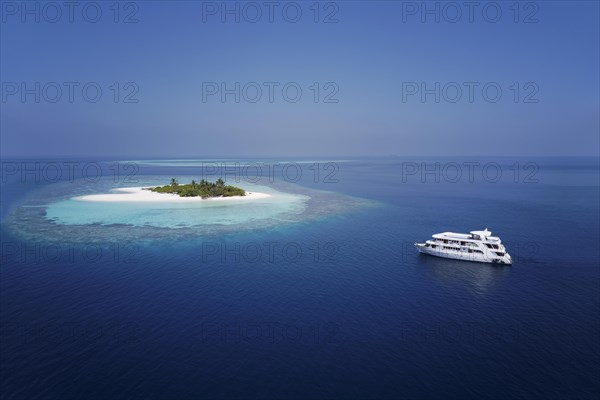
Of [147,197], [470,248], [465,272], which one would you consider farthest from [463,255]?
[147,197]

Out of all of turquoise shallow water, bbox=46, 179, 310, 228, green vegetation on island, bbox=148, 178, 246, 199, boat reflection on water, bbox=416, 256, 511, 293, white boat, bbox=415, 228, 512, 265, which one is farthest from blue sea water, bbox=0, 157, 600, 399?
green vegetation on island, bbox=148, 178, 246, 199

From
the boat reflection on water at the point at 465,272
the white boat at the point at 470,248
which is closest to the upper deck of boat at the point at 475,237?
the white boat at the point at 470,248

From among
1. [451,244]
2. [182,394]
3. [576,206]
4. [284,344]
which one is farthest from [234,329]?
[576,206]

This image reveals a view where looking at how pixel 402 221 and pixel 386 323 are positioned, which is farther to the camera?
pixel 402 221

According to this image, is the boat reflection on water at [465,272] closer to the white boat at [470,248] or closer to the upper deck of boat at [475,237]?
the white boat at [470,248]

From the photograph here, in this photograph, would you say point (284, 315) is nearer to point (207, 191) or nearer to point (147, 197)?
point (207, 191)

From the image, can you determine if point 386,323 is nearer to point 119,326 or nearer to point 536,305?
point 536,305

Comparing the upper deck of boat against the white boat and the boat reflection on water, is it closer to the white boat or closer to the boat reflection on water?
the white boat
